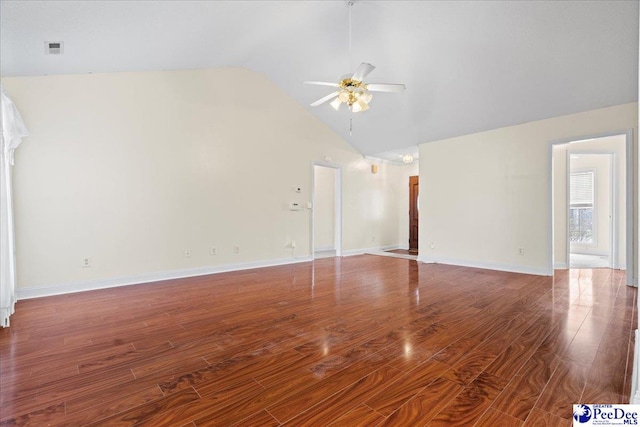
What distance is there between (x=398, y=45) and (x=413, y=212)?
5.30 metres

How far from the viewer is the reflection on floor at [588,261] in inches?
223

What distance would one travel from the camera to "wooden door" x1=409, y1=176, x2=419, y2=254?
341 inches

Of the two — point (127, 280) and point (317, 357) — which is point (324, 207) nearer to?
point (127, 280)

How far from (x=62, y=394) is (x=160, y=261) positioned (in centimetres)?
310

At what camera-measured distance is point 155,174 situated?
4.62 meters

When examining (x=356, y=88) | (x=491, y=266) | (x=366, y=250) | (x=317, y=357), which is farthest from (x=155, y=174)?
(x=491, y=266)

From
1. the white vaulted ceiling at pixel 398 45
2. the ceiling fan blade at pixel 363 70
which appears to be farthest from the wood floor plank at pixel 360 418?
the white vaulted ceiling at pixel 398 45

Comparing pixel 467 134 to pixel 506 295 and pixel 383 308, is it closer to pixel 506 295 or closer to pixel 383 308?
pixel 506 295

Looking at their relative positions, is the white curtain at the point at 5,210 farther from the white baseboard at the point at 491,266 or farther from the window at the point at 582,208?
the window at the point at 582,208

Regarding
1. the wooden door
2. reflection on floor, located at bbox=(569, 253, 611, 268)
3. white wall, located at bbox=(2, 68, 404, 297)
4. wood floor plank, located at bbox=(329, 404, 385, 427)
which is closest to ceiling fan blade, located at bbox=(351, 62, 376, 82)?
white wall, located at bbox=(2, 68, 404, 297)

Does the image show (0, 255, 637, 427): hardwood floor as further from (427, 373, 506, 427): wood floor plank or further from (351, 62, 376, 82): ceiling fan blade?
(351, 62, 376, 82): ceiling fan blade

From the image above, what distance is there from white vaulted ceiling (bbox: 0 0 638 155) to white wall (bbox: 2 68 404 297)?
0.38 m

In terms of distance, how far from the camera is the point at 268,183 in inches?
233

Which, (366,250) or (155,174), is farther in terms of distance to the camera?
(366,250)
